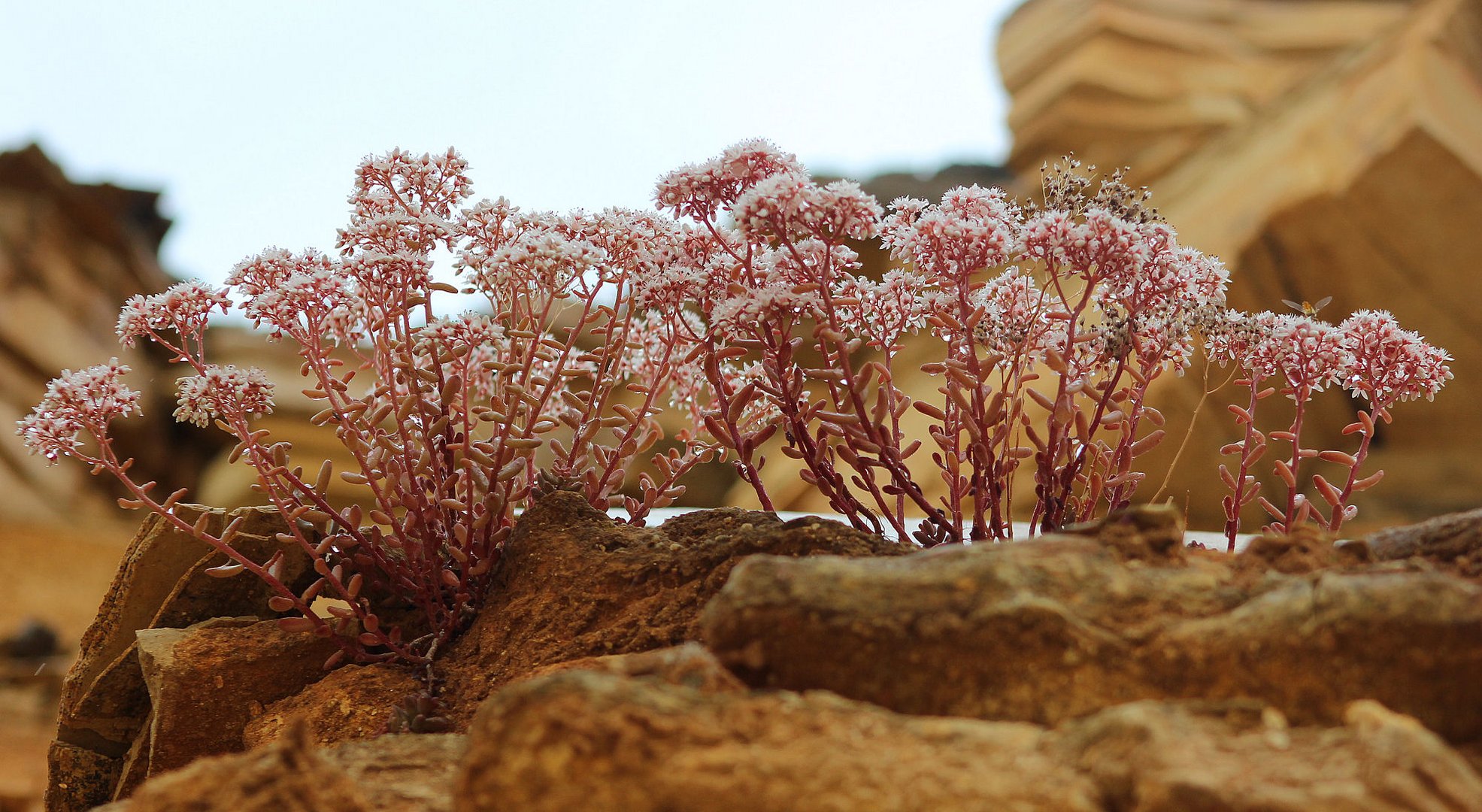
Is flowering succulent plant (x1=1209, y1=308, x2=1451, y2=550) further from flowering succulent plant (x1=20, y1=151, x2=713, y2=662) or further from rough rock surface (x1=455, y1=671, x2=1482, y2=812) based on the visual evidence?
flowering succulent plant (x1=20, y1=151, x2=713, y2=662)

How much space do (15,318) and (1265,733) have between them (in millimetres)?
13996

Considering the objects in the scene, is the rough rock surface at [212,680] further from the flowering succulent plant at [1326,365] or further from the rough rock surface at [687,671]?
the flowering succulent plant at [1326,365]

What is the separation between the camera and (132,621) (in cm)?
295

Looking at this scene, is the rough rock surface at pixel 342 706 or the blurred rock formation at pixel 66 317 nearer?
the rough rock surface at pixel 342 706

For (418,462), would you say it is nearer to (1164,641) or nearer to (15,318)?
(1164,641)

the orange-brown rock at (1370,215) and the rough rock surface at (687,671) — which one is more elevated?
the orange-brown rock at (1370,215)

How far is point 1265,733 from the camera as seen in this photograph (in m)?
1.36

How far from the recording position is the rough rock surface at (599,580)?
2.26 m

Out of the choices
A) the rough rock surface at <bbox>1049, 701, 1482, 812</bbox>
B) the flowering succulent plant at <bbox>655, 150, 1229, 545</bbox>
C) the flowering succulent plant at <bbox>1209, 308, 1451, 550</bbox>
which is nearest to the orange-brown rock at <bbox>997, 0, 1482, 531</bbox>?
the flowering succulent plant at <bbox>1209, 308, 1451, 550</bbox>

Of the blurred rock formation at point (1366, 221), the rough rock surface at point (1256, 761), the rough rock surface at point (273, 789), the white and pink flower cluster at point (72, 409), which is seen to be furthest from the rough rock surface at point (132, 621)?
the blurred rock formation at point (1366, 221)

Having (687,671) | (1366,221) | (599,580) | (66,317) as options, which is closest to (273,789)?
(687,671)

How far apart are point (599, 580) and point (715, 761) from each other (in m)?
1.18

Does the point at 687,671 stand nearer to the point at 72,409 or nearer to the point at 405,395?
the point at 405,395

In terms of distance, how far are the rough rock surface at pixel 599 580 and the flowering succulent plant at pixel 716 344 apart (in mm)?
124
